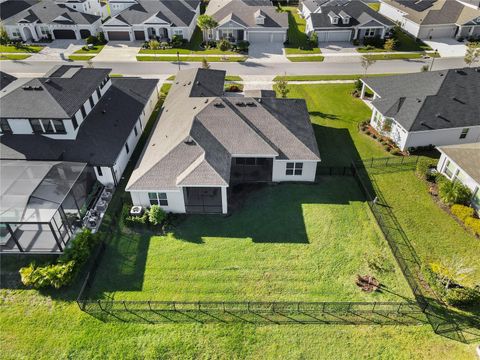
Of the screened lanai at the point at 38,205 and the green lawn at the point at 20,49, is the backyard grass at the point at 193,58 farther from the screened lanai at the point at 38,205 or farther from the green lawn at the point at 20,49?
the screened lanai at the point at 38,205

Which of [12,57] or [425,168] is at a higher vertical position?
[12,57]

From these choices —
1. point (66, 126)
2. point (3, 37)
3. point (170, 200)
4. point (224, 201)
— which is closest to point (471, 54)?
point (224, 201)

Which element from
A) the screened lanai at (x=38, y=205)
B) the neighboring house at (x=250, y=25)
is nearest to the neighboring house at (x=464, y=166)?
the screened lanai at (x=38, y=205)

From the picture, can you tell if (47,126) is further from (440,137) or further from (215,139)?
(440,137)

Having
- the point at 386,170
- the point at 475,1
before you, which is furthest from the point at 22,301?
the point at 475,1

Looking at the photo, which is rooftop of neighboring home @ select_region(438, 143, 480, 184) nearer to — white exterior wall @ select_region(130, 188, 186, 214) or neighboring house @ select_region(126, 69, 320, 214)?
neighboring house @ select_region(126, 69, 320, 214)

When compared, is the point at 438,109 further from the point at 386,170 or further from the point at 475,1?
the point at 475,1
